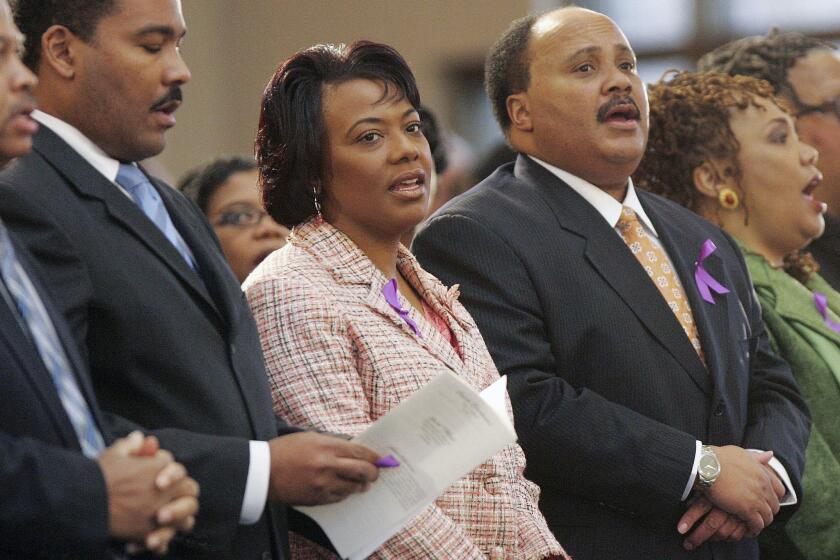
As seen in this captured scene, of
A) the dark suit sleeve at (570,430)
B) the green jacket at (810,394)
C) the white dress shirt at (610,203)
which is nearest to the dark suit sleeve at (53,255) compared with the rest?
the dark suit sleeve at (570,430)

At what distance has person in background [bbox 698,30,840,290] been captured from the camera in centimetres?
430

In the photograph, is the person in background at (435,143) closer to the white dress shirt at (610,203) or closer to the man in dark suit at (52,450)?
the white dress shirt at (610,203)

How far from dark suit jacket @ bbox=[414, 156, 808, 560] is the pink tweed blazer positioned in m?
0.20

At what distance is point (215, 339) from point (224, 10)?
7465 millimetres

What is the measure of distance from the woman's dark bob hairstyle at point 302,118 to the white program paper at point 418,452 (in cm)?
73

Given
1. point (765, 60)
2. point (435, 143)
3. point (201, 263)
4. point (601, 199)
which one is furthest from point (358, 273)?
point (765, 60)

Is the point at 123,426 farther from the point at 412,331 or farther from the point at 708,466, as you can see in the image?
the point at 708,466

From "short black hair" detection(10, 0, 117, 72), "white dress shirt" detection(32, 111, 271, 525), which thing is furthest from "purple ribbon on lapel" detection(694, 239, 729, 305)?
"short black hair" detection(10, 0, 117, 72)

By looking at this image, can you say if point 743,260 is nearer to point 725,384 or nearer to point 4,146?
point 725,384

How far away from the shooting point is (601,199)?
3287mm

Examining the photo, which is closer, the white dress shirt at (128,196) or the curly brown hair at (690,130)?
the white dress shirt at (128,196)

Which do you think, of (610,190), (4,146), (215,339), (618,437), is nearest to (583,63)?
(610,190)

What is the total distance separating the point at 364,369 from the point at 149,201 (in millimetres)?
495

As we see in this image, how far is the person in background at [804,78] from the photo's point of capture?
169 inches
